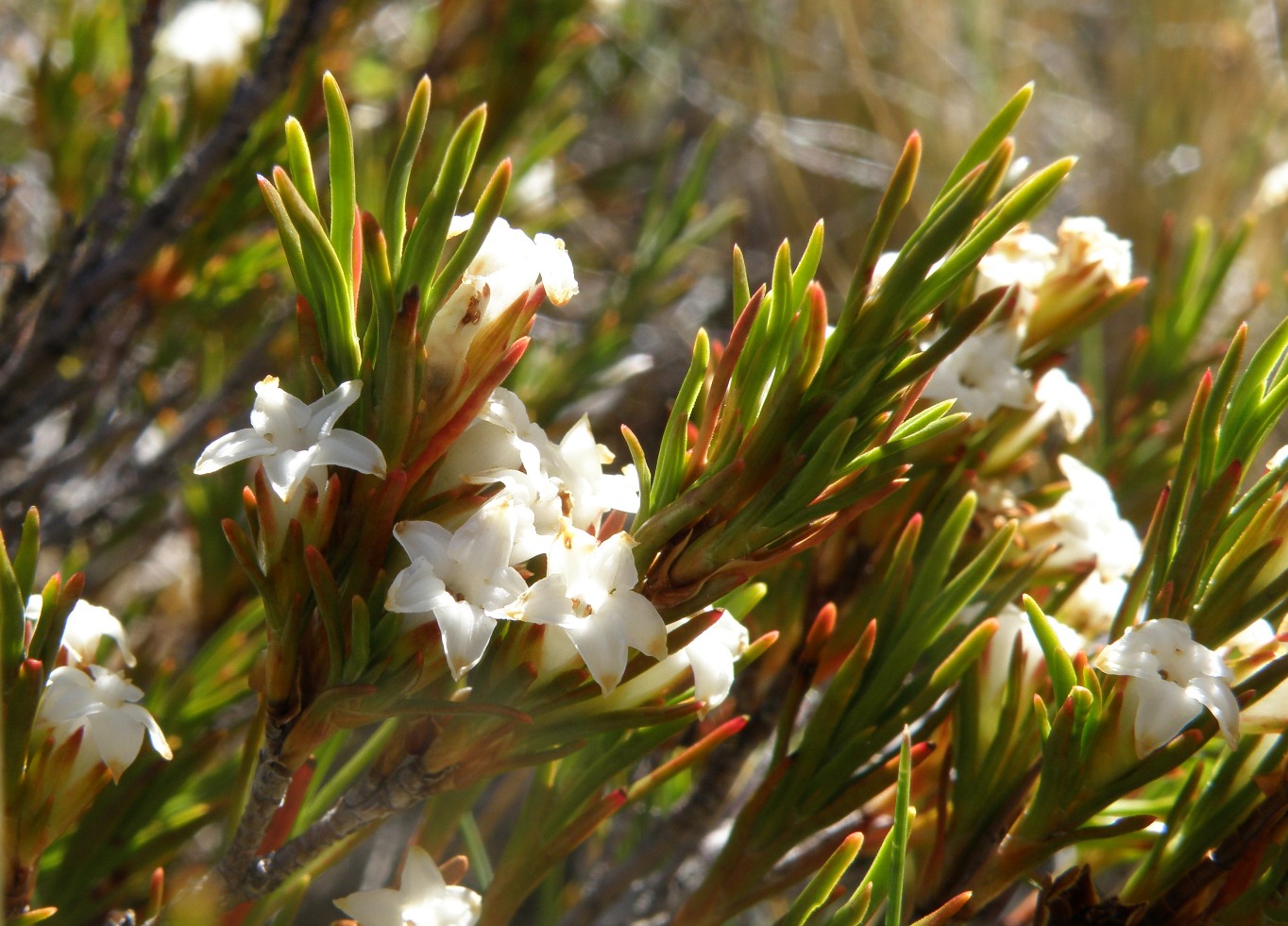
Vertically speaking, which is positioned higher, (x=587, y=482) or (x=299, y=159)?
(x=299, y=159)

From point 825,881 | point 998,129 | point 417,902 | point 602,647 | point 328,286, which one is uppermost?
point 998,129

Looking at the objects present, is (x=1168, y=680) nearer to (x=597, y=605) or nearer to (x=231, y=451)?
(x=597, y=605)

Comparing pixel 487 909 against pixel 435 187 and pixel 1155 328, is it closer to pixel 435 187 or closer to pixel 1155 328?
pixel 435 187

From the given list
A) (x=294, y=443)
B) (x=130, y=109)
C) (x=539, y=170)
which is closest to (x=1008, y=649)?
(x=294, y=443)

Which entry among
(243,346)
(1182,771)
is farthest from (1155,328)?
(243,346)

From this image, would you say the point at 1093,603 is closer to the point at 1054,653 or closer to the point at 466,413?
the point at 1054,653

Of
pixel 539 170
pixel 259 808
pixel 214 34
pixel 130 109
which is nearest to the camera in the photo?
pixel 259 808

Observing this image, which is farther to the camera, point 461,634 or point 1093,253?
point 1093,253

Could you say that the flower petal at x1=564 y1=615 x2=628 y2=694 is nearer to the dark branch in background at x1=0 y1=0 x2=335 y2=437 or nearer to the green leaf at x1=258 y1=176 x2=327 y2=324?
the green leaf at x1=258 y1=176 x2=327 y2=324

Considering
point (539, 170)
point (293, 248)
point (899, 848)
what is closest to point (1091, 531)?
point (899, 848)

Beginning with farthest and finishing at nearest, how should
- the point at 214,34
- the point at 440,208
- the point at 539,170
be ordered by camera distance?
1. the point at 539,170
2. the point at 214,34
3. the point at 440,208
